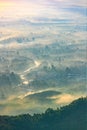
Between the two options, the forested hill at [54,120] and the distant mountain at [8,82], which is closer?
the forested hill at [54,120]

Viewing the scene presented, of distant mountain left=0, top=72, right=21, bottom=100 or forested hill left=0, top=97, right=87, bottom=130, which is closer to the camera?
forested hill left=0, top=97, right=87, bottom=130

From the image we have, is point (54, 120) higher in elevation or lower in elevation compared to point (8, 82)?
higher

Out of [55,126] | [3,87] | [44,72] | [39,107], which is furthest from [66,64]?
[55,126]

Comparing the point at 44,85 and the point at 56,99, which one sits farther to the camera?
the point at 44,85

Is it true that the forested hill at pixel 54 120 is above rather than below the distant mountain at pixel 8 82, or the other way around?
above

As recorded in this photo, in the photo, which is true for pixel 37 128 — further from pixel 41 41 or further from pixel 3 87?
pixel 41 41

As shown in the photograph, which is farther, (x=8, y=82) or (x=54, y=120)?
(x=8, y=82)

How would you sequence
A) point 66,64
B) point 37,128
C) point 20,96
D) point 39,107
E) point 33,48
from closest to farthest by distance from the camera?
point 37,128
point 39,107
point 20,96
point 66,64
point 33,48

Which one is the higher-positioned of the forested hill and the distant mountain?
the forested hill
